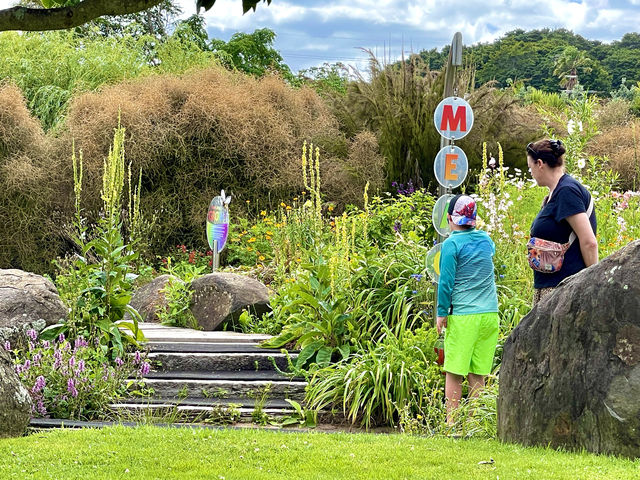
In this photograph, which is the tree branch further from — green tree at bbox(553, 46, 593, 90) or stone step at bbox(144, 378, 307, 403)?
green tree at bbox(553, 46, 593, 90)

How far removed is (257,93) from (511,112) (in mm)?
4423

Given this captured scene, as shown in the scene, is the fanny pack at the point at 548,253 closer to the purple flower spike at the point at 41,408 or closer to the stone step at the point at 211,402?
the stone step at the point at 211,402

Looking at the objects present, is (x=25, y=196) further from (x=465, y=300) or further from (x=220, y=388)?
(x=465, y=300)

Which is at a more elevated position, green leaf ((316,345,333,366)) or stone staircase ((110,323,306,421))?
green leaf ((316,345,333,366))

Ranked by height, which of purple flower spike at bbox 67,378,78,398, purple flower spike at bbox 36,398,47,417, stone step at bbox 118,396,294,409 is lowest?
stone step at bbox 118,396,294,409

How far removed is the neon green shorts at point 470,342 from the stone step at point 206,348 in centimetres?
233

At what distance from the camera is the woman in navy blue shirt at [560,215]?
4824 millimetres

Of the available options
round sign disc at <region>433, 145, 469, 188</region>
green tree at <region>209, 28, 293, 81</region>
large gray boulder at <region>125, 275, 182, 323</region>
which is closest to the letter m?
round sign disc at <region>433, 145, 469, 188</region>

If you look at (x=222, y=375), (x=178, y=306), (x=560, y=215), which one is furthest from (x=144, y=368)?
(x=560, y=215)

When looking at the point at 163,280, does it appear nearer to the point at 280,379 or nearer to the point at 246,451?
the point at 280,379

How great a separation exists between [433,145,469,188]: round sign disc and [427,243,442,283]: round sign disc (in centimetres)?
55

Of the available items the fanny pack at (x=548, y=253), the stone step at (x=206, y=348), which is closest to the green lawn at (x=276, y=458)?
the fanny pack at (x=548, y=253)

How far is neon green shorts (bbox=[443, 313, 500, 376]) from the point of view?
5.45 m

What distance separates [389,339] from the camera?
636 centimetres
